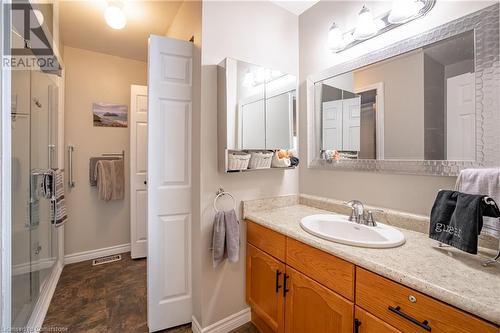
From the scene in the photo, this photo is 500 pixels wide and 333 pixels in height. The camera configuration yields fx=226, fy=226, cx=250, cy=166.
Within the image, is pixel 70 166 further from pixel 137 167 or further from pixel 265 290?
pixel 265 290

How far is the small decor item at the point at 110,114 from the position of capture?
9.30 feet

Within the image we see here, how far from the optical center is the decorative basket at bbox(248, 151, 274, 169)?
165 centimetres

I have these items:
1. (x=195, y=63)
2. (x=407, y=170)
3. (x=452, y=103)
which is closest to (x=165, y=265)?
(x=195, y=63)

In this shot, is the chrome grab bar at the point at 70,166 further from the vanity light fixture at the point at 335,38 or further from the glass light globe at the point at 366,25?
the glass light globe at the point at 366,25

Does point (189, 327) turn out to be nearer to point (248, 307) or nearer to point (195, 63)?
point (248, 307)

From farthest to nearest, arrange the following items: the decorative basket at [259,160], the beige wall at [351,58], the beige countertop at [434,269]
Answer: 1. the decorative basket at [259,160]
2. the beige wall at [351,58]
3. the beige countertop at [434,269]

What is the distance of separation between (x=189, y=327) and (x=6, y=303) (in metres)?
1.11

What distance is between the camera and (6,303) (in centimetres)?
109

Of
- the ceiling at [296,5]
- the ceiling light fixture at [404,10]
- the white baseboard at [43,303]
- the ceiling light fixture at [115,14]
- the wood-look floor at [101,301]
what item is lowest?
the wood-look floor at [101,301]

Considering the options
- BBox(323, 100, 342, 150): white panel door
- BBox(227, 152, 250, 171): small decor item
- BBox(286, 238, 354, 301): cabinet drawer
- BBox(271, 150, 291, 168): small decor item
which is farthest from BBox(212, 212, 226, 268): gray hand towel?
BBox(323, 100, 342, 150): white panel door

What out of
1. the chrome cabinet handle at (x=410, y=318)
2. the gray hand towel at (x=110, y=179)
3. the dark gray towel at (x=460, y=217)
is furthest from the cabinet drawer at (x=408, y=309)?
the gray hand towel at (x=110, y=179)

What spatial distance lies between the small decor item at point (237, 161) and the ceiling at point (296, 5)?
1.30 metres

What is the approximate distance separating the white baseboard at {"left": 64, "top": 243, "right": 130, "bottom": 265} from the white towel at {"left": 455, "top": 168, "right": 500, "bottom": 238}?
11.3ft

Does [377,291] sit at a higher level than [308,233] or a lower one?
lower
